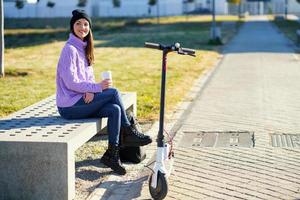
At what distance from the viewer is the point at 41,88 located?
1160cm

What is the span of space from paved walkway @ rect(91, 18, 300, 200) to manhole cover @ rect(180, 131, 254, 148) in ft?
0.32

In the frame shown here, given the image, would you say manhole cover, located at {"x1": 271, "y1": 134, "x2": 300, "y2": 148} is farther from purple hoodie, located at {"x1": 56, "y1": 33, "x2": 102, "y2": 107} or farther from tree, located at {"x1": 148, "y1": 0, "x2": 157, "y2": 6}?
tree, located at {"x1": 148, "y1": 0, "x2": 157, "y2": 6}

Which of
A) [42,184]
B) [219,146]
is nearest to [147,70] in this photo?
[219,146]

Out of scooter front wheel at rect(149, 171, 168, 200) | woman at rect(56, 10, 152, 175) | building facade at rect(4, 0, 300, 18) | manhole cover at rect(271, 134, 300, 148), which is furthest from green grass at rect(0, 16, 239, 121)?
building facade at rect(4, 0, 300, 18)

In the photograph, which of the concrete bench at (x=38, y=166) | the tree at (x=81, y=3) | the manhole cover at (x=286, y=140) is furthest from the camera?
the tree at (x=81, y=3)

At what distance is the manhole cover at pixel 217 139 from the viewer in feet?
23.9

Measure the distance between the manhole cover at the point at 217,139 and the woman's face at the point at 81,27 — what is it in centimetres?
191

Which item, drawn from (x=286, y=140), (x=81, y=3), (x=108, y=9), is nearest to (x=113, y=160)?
(x=286, y=140)

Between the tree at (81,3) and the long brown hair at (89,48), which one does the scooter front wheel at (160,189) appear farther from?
the tree at (81,3)

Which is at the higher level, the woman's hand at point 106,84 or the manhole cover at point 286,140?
the woman's hand at point 106,84

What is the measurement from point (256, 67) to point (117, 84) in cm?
513

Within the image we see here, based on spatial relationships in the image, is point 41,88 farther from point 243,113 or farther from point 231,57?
→ point 231,57

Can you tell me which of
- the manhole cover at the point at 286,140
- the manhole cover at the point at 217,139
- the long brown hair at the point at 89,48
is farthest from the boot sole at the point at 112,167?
the manhole cover at the point at 286,140

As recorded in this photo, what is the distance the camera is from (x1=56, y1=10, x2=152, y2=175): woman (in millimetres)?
5977
